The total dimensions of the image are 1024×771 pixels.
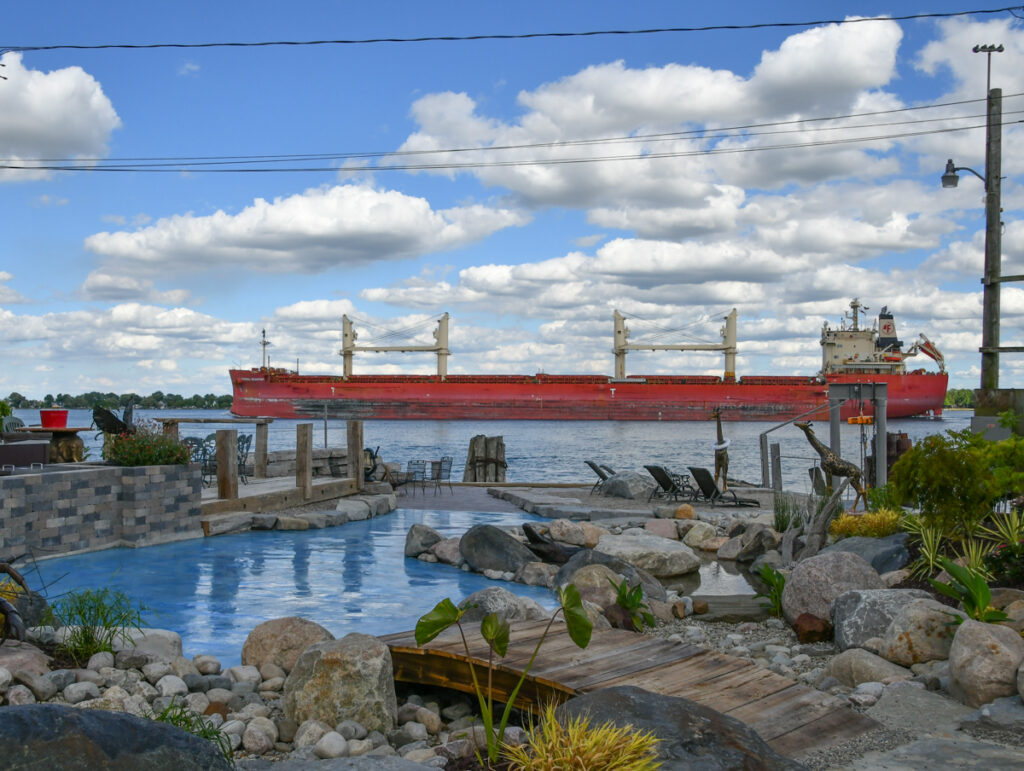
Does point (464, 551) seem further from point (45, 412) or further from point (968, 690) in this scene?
point (45, 412)

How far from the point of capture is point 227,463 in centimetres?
948

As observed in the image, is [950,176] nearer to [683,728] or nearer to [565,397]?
[683,728]

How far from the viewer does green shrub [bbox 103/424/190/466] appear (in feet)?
28.0

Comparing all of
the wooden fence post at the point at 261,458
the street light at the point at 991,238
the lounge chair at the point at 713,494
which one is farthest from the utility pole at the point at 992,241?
the wooden fence post at the point at 261,458

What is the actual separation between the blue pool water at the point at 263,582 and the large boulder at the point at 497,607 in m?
0.90

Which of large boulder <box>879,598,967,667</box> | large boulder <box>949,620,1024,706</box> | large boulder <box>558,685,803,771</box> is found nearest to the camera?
large boulder <box>558,685,803,771</box>

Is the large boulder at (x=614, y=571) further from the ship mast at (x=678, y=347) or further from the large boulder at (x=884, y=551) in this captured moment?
the ship mast at (x=678, y=347)

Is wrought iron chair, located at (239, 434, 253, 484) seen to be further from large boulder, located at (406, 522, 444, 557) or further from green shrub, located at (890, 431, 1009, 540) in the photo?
green shrub, located at (890, 431, 1009, 540)

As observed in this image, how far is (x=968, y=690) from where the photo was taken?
11.8 ft

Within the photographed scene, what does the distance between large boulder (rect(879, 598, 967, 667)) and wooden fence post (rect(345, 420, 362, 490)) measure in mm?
8433

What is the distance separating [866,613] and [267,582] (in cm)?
457

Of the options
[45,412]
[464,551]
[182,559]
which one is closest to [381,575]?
[464,551]

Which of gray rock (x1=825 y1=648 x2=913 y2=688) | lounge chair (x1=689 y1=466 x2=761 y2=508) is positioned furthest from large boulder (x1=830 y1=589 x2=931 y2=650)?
lounge chair (x1=689 y1=466 x2=761 y2=508)

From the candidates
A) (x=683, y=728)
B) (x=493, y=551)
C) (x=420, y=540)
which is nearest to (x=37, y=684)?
(x=683, y=728)
